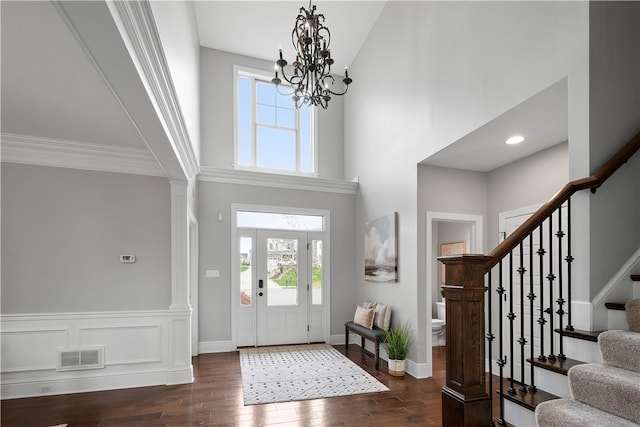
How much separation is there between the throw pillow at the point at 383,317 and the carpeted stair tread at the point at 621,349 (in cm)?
321

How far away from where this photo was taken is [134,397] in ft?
12.5

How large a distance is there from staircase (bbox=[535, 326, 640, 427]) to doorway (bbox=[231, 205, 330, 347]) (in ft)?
15.5

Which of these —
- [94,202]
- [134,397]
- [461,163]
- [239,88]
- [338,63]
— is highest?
[338,63]

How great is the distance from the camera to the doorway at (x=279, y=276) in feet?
19.7

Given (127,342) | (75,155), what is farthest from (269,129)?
(127,342)

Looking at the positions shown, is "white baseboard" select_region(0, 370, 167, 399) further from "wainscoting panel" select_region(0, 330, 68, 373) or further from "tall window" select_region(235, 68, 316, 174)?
"tall window" select_region(235, 68, 316, 174)

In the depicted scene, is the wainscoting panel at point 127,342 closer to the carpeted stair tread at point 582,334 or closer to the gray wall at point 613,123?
the carpeted stair tread at point 582,334

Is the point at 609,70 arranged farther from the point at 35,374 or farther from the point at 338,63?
the point at 35,374

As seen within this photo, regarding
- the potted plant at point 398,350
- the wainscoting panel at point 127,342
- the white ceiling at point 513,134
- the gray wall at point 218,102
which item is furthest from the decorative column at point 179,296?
the white ceiling at point 513,134

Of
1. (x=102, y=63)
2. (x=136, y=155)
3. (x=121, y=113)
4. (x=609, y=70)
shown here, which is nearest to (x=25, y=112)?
(x=121, y=113)

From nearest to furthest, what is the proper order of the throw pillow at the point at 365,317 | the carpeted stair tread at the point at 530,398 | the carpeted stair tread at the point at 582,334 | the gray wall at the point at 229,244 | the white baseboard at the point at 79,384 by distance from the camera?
the carpeted stair tread at the point at 530,398 < the carpeted stair tread at the point at 582,334 < the white baseboard at the point at 79,384 < the throw pillow at the point at 365,317 < the gray wall at the point at 229,244

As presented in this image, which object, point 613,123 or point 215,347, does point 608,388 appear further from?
point 215,347

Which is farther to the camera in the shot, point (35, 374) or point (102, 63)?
point (35, 374)

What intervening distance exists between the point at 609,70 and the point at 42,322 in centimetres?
562
